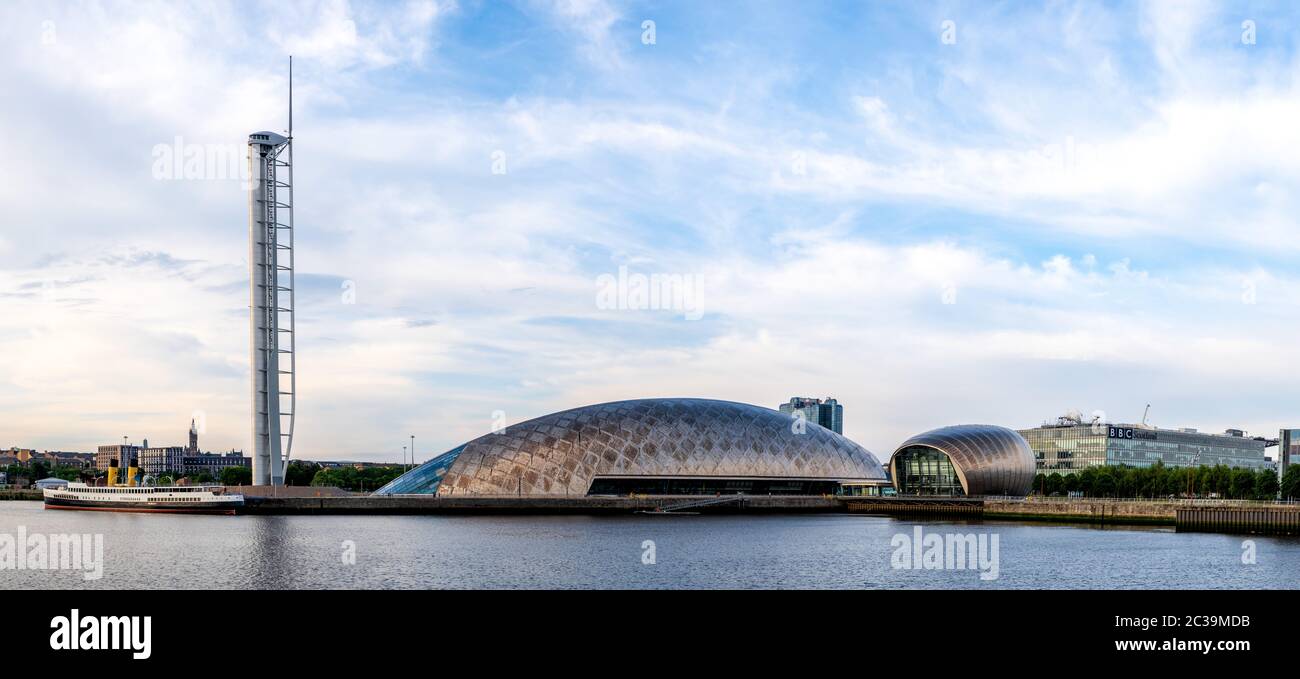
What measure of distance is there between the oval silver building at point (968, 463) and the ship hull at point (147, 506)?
66.1 meters

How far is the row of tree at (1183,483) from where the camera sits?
99125 millimetres

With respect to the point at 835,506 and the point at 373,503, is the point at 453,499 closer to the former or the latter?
the point at 373,503

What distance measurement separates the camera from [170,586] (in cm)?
3828

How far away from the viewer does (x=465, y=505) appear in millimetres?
94750

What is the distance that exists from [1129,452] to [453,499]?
127 m

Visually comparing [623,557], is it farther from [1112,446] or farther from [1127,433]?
[1127,433]

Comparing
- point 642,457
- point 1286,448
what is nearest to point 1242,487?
point 1286,448

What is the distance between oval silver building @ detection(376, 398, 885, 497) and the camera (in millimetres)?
99938

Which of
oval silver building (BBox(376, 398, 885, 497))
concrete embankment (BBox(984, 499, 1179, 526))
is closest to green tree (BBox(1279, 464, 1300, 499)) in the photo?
concrete embankment (BBox(984, 499, 1179, 526))

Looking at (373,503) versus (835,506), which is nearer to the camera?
(373,503)
